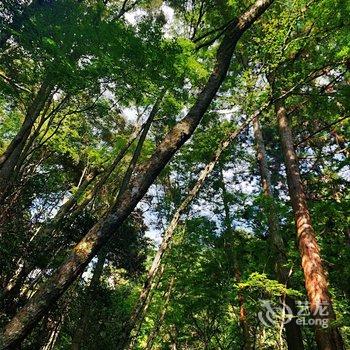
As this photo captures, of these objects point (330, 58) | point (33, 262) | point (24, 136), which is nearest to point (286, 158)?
point (330, 58)

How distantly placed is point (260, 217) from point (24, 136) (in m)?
7.29

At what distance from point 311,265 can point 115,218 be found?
4643 millimetres

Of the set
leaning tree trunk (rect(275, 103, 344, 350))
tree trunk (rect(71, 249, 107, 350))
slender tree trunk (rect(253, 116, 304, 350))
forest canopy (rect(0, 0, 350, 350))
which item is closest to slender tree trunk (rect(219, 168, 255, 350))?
forest canopy (rect(0, 0, 350, 350))

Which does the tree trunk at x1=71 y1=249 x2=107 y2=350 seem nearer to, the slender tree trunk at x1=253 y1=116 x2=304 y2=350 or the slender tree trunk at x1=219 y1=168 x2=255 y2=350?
the slender tree trunk at x1=219 y1=168 x2=255 y2=350

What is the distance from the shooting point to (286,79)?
8.17m

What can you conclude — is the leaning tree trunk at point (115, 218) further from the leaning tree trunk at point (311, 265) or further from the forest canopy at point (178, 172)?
the leaning tree trunk at point (311, 265)

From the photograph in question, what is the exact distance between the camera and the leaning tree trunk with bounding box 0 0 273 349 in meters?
4.28

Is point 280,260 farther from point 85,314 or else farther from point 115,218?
point 115,218

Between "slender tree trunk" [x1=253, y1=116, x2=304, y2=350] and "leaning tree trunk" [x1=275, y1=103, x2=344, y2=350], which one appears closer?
"leaning tree trunk" [x1=275, y1=103, x2=344, y2=350]

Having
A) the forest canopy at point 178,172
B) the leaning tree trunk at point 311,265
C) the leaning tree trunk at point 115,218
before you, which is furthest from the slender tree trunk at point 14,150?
the leaning tree trunk at point 311,265

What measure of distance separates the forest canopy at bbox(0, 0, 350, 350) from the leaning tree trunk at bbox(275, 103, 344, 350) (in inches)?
1.2

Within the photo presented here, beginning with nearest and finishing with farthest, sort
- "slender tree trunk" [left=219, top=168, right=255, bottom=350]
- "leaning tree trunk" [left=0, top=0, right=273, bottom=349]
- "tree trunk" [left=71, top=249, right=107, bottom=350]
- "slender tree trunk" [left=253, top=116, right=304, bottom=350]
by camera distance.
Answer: "leaning tree trunk" [left=0, top=0, right=273, bottom=349]
"slender tree trunk" [left=253, top=116, right=304, bottom=350]
"tree trunk" [left=71, top=249, right=107, bottom=350]
"slender tree trunk" [left=219, top=168, right=255, bottom=350]

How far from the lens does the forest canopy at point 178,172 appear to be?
6.41 meters

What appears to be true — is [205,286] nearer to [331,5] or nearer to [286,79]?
[286,79]
